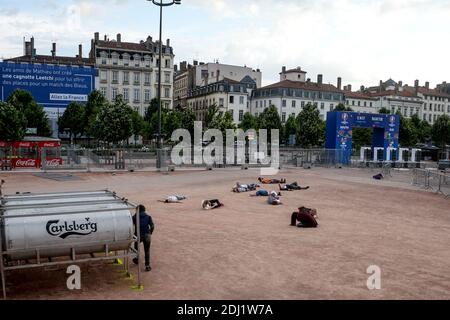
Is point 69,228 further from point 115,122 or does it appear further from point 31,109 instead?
point 31,109

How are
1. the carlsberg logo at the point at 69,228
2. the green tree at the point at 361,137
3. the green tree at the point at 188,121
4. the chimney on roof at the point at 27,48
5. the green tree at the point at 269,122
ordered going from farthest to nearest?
the chimney on roof at the point at 27,48
the green tree at the point at 361,137
the green tree at the point at 269,122
the green tree at the point at 188,121
the carlsberg logo at the point at 69,228

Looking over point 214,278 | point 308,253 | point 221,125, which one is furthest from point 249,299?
point 221,125

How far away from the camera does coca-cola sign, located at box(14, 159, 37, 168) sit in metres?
39.9

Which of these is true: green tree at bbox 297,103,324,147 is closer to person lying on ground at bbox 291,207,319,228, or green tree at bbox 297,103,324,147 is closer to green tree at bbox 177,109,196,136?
green tree at bbox 177,109,196,136

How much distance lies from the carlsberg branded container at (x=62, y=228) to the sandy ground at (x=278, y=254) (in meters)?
1.07

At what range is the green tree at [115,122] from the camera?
4962 centimetres

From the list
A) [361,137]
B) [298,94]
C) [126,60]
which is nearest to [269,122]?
[361,137]

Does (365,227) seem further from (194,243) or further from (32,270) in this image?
(32,270)

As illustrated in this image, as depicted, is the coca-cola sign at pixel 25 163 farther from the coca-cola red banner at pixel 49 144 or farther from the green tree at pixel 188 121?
the green tree at pixel 188 121

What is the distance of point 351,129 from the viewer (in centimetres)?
5222

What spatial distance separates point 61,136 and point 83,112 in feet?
47.5

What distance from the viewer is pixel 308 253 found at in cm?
1420

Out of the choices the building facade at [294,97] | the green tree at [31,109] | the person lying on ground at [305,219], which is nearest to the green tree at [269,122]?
the building facade at [294,97]
